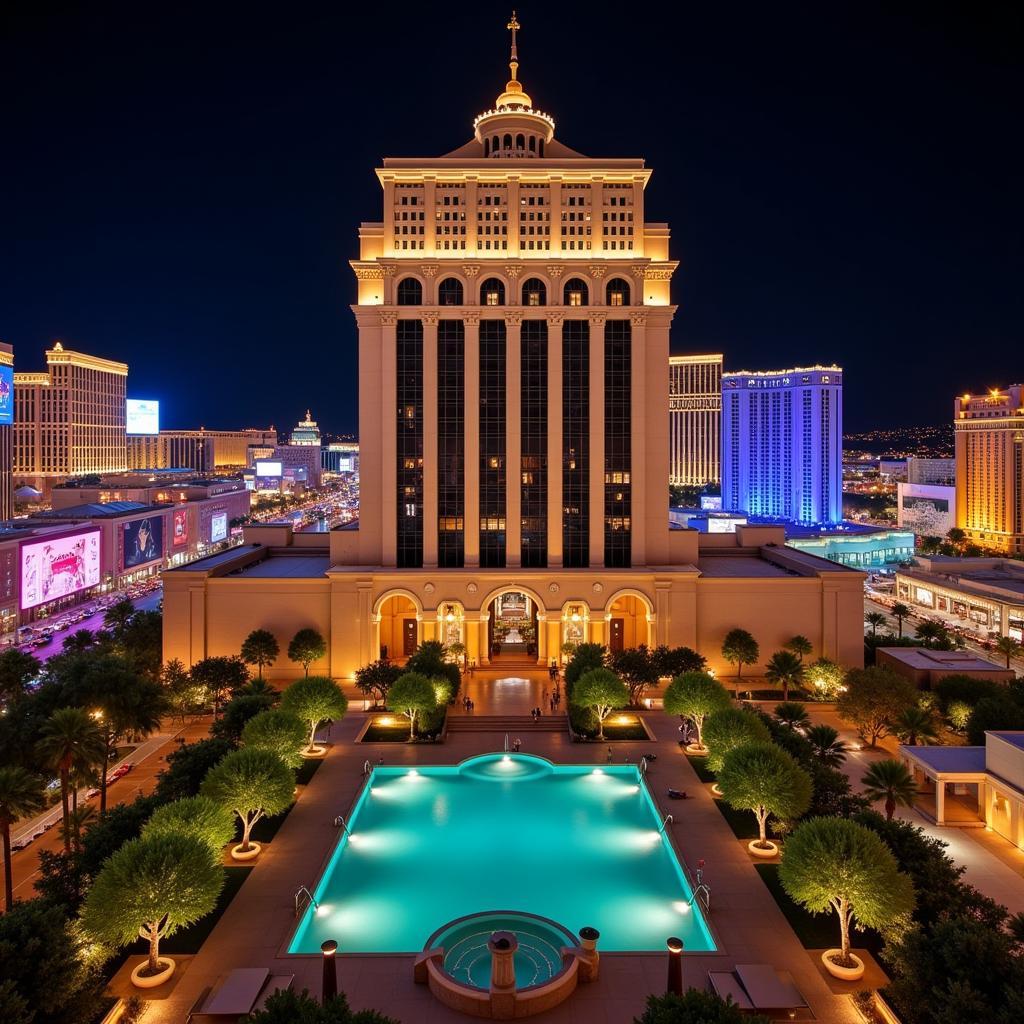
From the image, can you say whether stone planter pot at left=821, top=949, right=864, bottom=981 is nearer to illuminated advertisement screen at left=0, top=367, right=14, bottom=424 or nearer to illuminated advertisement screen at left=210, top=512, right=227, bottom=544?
illuminated advertisement screen at left=210, top=512, right=227, bottom=544

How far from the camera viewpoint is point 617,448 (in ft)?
169

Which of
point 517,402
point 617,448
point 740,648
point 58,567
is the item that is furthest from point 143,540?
point 740,648

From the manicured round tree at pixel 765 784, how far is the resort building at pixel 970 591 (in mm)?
53389

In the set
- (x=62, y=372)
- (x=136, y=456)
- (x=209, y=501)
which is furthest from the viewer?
(x=136, y=456)

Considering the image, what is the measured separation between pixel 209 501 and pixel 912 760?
111414 millimetres

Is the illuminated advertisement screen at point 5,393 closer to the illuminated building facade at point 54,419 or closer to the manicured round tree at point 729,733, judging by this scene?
the illuminated building facade at point 54,419

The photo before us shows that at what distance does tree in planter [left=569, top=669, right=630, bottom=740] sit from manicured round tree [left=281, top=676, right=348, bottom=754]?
12.4 m

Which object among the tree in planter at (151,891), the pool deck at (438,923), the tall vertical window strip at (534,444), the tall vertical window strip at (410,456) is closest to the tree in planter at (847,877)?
the pool deck at (438,923)

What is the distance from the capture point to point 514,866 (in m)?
26.2

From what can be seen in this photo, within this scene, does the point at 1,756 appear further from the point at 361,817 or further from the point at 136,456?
the point at 136,456

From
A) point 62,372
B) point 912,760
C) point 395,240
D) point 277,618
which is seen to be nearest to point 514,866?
point 912,760

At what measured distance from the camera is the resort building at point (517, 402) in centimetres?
5016

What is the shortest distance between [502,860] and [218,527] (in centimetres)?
10745

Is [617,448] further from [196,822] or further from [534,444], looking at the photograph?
[196,822]
